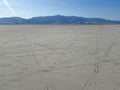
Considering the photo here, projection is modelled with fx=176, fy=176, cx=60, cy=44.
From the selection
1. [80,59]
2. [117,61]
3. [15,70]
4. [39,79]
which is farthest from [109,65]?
[15,70]

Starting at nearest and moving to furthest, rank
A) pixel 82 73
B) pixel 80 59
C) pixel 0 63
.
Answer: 1. pixel 82 73
2. pixel 0 63
3. pixel 80 59

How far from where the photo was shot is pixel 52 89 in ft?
11.3

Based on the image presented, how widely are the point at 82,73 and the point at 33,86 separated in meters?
1.37

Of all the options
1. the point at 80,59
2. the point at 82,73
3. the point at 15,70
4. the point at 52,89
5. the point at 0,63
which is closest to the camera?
the point at 52,89

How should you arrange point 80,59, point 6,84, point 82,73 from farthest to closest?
point 80,59
point 82,73
point 6,84

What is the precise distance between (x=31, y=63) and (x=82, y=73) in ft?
5.80

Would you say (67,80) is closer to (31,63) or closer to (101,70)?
(101,70)

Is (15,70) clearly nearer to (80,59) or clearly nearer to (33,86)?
(33,86)

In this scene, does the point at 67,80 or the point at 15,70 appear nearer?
the point at 67,80

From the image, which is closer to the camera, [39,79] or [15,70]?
[39,79]

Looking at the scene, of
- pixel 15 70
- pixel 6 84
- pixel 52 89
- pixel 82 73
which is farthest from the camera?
pixel 15 70

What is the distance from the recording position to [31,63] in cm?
543

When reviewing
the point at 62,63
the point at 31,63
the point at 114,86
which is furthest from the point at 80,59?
the point at 114,86

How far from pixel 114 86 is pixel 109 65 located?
5.32ft
